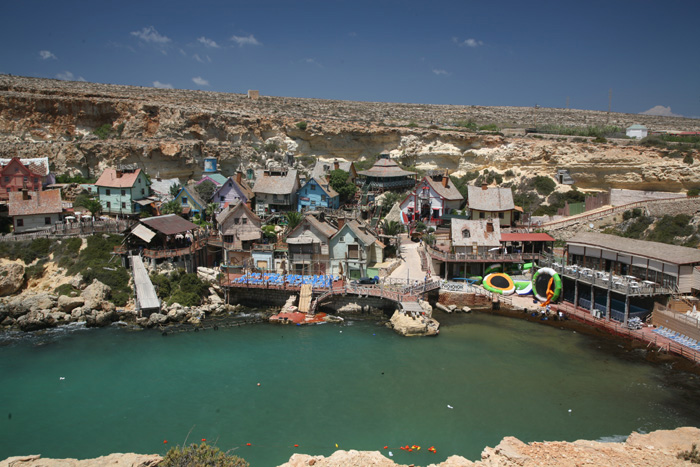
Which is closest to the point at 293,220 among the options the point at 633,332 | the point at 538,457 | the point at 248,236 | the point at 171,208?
the point at 248,236

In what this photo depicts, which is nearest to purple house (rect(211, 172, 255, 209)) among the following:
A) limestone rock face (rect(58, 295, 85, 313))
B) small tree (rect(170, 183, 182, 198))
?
small tree (rect(170, 183, 182, 198))

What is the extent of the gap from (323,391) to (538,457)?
10.9m

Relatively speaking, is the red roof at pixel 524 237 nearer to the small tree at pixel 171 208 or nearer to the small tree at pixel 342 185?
the small tree at pixel 342 185

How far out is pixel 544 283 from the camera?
36.6 meters

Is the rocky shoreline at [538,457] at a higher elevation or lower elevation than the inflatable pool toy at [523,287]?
lower

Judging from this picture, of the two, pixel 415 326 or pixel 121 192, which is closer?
pixel 415 326

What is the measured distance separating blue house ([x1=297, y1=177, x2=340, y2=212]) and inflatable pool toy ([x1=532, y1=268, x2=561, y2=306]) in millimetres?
24076

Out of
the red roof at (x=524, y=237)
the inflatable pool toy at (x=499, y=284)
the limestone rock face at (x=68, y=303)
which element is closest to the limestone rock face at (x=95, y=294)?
the limestone rock face at (x=68, y=303)

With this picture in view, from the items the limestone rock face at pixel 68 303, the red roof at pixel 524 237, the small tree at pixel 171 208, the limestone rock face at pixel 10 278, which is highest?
the small tree at pixel 171 208

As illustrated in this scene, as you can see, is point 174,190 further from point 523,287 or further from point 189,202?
point 523,287

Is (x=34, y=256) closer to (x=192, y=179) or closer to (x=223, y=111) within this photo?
(x=192, y=179)

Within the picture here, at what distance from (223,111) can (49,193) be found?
31.1 m

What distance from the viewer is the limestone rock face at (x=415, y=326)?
1261 inches

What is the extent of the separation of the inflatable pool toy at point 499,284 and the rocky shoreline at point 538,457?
55.0 feet
